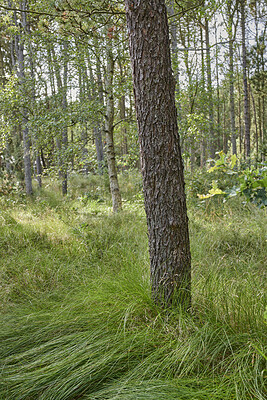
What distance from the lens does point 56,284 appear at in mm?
3213

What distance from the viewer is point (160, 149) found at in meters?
2.08

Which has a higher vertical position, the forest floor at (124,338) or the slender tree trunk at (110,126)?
the slender tree trunk at (110,126)

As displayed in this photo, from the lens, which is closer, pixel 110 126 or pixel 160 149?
A: pixel 160 149

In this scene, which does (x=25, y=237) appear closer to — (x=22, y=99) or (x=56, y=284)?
(x=56, y=284)

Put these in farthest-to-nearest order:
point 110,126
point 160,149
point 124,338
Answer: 1. point 110,126
2. point 160,149
3. point 124,338

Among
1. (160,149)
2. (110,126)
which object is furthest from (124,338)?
(110,126)

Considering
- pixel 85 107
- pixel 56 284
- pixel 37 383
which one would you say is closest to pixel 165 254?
pixel 37 383

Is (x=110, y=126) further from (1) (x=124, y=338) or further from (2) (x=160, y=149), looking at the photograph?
(1) (x=124, y=338)

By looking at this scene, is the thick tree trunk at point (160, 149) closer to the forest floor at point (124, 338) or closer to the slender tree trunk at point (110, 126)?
the forest floor at point (124, 338)

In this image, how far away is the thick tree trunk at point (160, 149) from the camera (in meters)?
2.03

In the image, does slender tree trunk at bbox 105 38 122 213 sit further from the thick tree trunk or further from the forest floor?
the thick tree trunk

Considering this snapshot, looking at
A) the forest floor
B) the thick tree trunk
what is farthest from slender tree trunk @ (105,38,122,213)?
the thick tree trunk

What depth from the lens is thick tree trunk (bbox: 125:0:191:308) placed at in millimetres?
2033

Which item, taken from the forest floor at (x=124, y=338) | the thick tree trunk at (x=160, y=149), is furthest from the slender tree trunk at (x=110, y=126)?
the thick tree trunk at (x=160, y=149)
